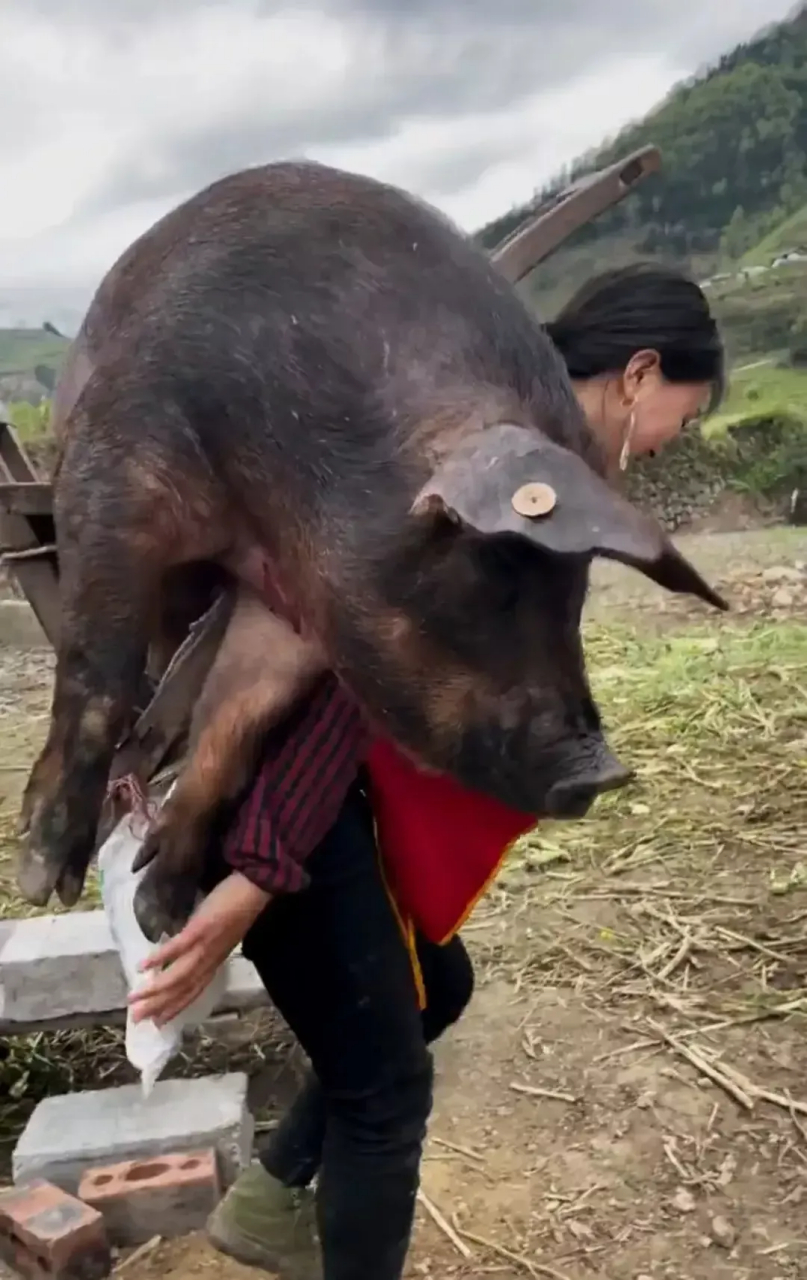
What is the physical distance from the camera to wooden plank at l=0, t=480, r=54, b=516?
1121 millimetres

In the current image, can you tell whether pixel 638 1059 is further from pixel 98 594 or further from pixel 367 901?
pixel 98 594

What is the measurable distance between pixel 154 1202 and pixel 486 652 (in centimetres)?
107

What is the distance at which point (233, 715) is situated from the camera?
3.14 feet

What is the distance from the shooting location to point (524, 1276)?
5.23 ft

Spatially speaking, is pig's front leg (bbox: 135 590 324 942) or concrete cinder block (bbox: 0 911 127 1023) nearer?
pig's front leg (bbox: 135 590 324 942)

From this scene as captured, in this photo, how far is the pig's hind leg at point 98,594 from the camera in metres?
0.93

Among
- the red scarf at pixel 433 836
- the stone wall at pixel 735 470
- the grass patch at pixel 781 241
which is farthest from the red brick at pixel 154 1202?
the stone wall at pixel 735 470

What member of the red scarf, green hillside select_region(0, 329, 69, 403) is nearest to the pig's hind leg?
the red scarf

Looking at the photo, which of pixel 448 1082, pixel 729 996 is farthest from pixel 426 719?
pixel 729 996

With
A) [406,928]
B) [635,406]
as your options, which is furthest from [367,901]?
[635,406]

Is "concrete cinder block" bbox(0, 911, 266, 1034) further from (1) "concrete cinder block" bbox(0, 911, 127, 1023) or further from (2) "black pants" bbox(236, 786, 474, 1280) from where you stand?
(2) "black pants" bbox(236, 786, 474, 1280)

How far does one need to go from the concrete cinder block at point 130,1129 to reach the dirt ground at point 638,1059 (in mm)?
128

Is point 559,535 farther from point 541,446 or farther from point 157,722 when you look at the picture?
point 157,722

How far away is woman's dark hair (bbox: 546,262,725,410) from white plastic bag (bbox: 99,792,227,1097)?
56cm
